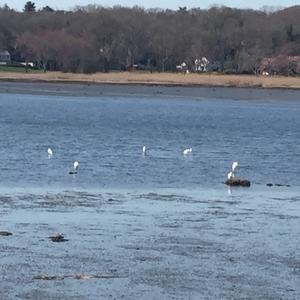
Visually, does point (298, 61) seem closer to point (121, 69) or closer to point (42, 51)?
point (121, 69)

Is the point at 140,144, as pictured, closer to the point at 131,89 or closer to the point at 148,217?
the point at 148,217

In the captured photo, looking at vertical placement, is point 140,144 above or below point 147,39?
above

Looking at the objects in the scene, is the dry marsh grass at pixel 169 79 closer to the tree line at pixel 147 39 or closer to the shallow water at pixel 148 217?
the tree line at pixel 147 39

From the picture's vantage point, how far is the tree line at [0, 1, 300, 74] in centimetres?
11988

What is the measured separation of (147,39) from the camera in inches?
5187

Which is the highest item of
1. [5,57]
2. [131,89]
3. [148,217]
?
[148,217]

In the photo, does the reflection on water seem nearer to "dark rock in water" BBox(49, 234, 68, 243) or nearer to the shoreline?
"dark rock in water" BBox(49, 234, 68, 243)

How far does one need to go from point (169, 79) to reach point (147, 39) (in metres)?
23.9

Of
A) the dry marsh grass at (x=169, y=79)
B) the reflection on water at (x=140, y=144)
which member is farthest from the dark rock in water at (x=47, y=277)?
the dry marsh grass at (x=169, y=79)

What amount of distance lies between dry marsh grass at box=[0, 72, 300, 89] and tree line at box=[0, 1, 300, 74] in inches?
209

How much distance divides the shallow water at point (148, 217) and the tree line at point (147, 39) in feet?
250

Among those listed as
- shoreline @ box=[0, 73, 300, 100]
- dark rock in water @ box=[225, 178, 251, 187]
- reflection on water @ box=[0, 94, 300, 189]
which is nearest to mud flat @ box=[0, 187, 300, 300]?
dark rock in water @ box=[225, 178, 251, 187]

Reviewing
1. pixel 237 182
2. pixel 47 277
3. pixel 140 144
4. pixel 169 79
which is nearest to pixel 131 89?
pixel 169 79

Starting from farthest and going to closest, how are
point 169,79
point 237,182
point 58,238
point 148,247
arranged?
point 169,79 → point 237,182 → point 58,238 → point 148,247
